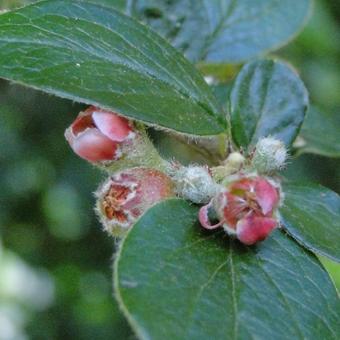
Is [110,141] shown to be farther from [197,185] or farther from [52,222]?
[52,222]

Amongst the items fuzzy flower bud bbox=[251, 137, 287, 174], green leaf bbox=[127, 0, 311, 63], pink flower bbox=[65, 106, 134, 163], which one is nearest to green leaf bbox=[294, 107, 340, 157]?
green leaf bbox=[127, 0, 311, 63]

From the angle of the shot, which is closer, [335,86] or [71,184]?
[71,184]

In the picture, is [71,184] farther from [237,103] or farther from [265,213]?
[265,213]

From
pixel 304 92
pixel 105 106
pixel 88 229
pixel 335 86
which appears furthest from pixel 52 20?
pixel 335 86

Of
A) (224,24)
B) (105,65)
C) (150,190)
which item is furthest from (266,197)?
(224,24)

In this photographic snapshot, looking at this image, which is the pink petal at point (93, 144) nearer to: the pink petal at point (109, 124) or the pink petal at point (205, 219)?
the pink petal at point (109, 124)

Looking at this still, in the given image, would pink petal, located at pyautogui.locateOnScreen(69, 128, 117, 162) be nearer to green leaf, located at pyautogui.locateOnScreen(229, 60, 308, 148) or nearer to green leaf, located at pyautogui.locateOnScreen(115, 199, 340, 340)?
green leaf, located at pyautogui.locateOnScreen(115, 199, 340, 340)

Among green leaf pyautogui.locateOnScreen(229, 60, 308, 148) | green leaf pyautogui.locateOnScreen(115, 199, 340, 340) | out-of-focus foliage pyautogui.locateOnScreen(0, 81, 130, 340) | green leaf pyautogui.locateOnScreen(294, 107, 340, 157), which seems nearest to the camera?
green leaf pyautogui.locateOnScreen(115, 199, 340, 340)
